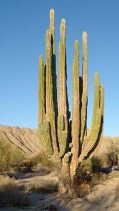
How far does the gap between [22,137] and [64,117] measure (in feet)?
170

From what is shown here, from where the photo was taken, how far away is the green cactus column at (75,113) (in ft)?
45.8

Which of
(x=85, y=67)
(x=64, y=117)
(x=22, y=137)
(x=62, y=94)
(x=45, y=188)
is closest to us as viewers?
(x=64, y=117)

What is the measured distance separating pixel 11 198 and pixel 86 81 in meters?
5.31

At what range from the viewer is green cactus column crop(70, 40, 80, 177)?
1396 cm

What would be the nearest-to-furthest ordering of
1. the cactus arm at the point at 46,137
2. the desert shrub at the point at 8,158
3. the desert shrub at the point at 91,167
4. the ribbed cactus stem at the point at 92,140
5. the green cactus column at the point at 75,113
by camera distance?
the cactus arm at the point at 46,137 < the green cactus column at the point at 75,113 < the ribbed cactus stem at the point at 92,140 < the desert shrub at the point at 91,167 < the desert shrub at the point at 8,158

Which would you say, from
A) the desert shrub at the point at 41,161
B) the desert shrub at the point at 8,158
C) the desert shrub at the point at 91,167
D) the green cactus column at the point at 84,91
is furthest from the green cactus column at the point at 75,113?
the desert shrub at the point at 41,161

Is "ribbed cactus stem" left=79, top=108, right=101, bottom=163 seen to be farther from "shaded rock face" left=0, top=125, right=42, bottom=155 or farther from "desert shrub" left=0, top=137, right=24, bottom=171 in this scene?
"shaded rock face" left=0, top=125, right=42, bottom=155

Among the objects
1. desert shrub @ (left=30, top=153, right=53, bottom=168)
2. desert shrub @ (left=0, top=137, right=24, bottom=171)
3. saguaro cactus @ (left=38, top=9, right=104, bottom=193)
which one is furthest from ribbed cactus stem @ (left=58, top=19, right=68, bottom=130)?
desert shrub @ (left=30, top=153, right=53, bottom=168)

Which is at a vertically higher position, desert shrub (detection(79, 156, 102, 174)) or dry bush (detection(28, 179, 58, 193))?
desert shrub (detection(79, 156, 102, 174))

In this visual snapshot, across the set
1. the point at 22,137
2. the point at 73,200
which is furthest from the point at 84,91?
the point at 22,137

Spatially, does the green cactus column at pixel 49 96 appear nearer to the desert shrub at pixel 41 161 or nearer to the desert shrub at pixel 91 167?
the desert shrub at pixel 91 167

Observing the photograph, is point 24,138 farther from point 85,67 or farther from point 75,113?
point 75,113

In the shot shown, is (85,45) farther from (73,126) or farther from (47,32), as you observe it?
(73,126)

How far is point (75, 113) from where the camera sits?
14156 mm
